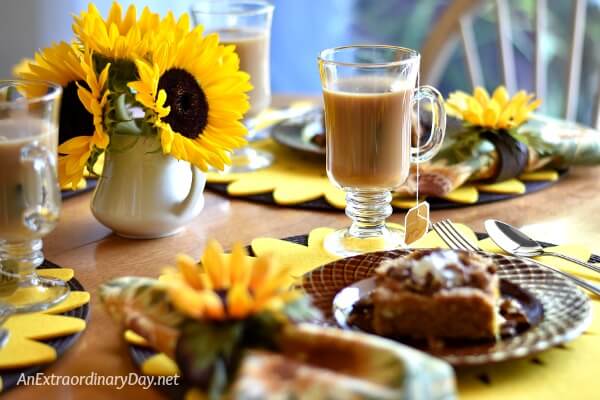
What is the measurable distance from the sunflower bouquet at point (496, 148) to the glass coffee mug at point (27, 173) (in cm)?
63

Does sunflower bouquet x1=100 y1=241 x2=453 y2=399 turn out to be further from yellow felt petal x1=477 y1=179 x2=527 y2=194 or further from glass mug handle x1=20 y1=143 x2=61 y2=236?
yellow felt petal x1=477 y1=179 x2=527 y2=194

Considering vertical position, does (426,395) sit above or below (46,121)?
below

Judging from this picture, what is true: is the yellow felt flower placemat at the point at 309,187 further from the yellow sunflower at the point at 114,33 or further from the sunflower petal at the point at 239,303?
the sunflower petal at the point at 239,303

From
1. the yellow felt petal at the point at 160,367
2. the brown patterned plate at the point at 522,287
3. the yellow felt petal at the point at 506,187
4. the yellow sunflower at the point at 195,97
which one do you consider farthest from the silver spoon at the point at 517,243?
the yellow felt petal at the point at 160,367

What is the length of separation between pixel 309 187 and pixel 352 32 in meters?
2.73

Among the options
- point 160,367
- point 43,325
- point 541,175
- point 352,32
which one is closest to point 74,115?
point 43,325

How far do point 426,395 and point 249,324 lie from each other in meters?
0.17

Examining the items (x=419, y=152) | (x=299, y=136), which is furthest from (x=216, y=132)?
(x=299, y=136)

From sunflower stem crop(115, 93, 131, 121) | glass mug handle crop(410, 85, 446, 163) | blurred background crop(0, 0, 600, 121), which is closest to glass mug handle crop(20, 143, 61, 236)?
sunflower stem crop(115, 93, 131, 121)

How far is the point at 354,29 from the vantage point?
412 centimetres

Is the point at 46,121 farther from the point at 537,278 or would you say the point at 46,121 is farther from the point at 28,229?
the point at 537,278

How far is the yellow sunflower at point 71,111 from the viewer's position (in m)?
1.19

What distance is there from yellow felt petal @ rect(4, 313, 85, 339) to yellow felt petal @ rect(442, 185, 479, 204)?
0.68 m

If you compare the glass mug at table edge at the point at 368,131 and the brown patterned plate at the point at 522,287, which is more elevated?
the glass mug at table edge at the point at 368,131
